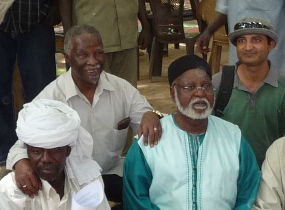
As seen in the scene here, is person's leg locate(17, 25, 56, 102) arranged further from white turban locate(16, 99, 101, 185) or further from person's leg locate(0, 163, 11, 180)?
white turban locate(16, 99, 101, 185)

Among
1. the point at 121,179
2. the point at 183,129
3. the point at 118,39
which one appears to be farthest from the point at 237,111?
the point at 118,39

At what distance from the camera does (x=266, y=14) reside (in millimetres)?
4906

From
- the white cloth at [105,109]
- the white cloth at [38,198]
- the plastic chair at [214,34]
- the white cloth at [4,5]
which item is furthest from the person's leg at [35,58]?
the plastic chair at [214,34]

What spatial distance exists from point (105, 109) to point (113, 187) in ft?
1.64

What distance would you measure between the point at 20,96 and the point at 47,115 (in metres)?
2.15

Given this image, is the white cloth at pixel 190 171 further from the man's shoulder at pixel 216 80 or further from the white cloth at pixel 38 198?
the man's shoulder at pixel 216 80

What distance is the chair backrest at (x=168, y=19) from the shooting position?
28.9 ft

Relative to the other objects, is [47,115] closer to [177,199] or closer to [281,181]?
[177,199]

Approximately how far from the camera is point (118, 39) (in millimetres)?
5176

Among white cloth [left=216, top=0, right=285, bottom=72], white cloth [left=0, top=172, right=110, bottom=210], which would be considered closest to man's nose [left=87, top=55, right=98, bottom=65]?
white cloth [left=0, top=172, right=110, bottom=210]

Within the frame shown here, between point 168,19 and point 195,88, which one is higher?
point 195,88

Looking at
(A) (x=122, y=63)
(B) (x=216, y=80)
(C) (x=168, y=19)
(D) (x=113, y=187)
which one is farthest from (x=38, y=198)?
(C) (x=168, y=19)

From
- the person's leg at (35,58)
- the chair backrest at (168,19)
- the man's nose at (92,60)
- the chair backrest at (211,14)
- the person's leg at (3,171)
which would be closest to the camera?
the man's nose at (92,60)

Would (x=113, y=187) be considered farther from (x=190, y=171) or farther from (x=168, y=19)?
(x=168, y=19)
